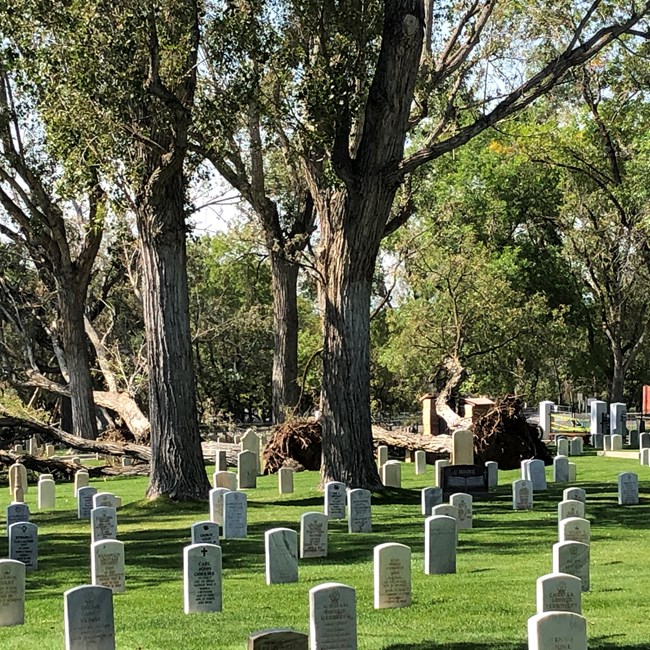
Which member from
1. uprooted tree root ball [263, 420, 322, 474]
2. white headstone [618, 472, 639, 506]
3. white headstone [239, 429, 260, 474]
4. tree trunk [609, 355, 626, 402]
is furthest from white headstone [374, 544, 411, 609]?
tree trunk [609, 355, 626, 402]

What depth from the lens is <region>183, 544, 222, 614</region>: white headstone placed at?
8867 mm

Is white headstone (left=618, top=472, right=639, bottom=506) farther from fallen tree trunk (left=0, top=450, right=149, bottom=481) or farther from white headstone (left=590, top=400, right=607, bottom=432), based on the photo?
white headstone (left=590, top=400, right=607, bottom=432)

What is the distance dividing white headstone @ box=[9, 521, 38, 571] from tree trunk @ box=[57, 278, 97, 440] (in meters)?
19.8

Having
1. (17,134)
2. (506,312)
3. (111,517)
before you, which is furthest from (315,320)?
(111,517)

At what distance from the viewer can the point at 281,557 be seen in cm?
996

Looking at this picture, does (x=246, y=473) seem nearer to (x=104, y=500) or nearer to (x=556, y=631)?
(x=104, y=500)

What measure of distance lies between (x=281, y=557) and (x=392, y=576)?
1353 millimetres

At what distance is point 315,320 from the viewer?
2350 inches

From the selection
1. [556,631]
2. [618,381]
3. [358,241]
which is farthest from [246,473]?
[618,381]

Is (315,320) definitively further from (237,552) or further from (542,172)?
(237,552)

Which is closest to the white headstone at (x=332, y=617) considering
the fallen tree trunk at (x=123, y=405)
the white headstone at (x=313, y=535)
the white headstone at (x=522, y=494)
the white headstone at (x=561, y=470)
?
the white headstone at (x=313, y=535)

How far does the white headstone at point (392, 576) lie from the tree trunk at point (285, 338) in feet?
63.1

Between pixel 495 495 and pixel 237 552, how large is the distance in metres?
7.22

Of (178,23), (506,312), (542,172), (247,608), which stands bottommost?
(247,608)
